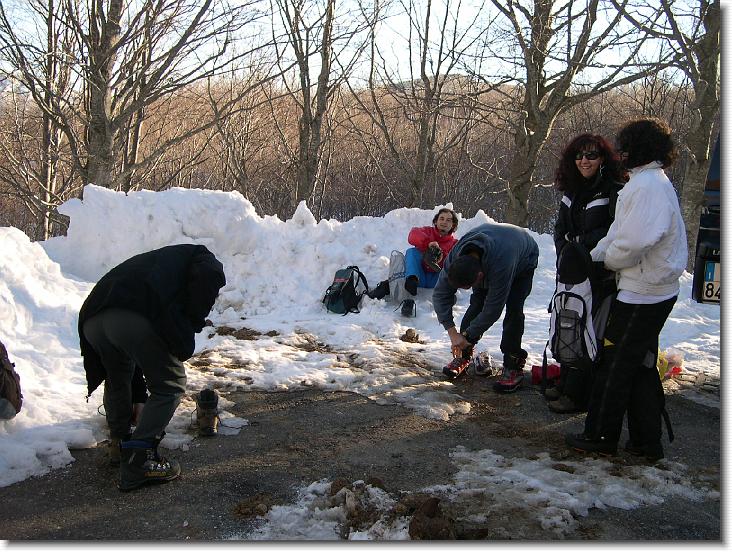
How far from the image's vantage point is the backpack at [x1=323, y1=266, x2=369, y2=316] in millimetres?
7781

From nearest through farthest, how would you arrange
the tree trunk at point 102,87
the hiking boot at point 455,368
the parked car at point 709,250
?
the parked car at point 709,250 < the hiking boot at point 455,368 < the tree trunk at point 102,87

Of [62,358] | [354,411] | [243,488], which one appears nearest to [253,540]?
[243,488]

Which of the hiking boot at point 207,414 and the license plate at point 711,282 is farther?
the license plate at point 711,282

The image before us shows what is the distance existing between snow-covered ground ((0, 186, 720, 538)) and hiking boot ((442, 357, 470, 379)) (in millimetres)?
99

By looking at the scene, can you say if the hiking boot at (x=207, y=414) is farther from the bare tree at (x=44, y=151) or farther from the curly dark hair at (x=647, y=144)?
the bare tree at (x=44, y=151)

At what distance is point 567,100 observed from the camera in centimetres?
1135

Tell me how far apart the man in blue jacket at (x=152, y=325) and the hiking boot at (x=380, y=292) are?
4.78 metres

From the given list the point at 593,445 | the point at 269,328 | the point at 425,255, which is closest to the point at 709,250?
the point at 593,445

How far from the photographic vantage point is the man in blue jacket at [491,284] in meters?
4.48

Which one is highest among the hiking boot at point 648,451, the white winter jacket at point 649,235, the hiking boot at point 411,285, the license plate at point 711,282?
the white winter jacket at point 649,235

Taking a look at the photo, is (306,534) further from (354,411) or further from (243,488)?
(354,411)

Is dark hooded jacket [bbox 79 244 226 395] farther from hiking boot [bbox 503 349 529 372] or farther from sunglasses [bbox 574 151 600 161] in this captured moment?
hiking boot [bbox 503 349 529 372]

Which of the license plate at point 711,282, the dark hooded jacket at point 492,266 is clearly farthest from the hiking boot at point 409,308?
the license plate at point 711,282

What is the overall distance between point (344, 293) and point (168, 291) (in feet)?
15.5
